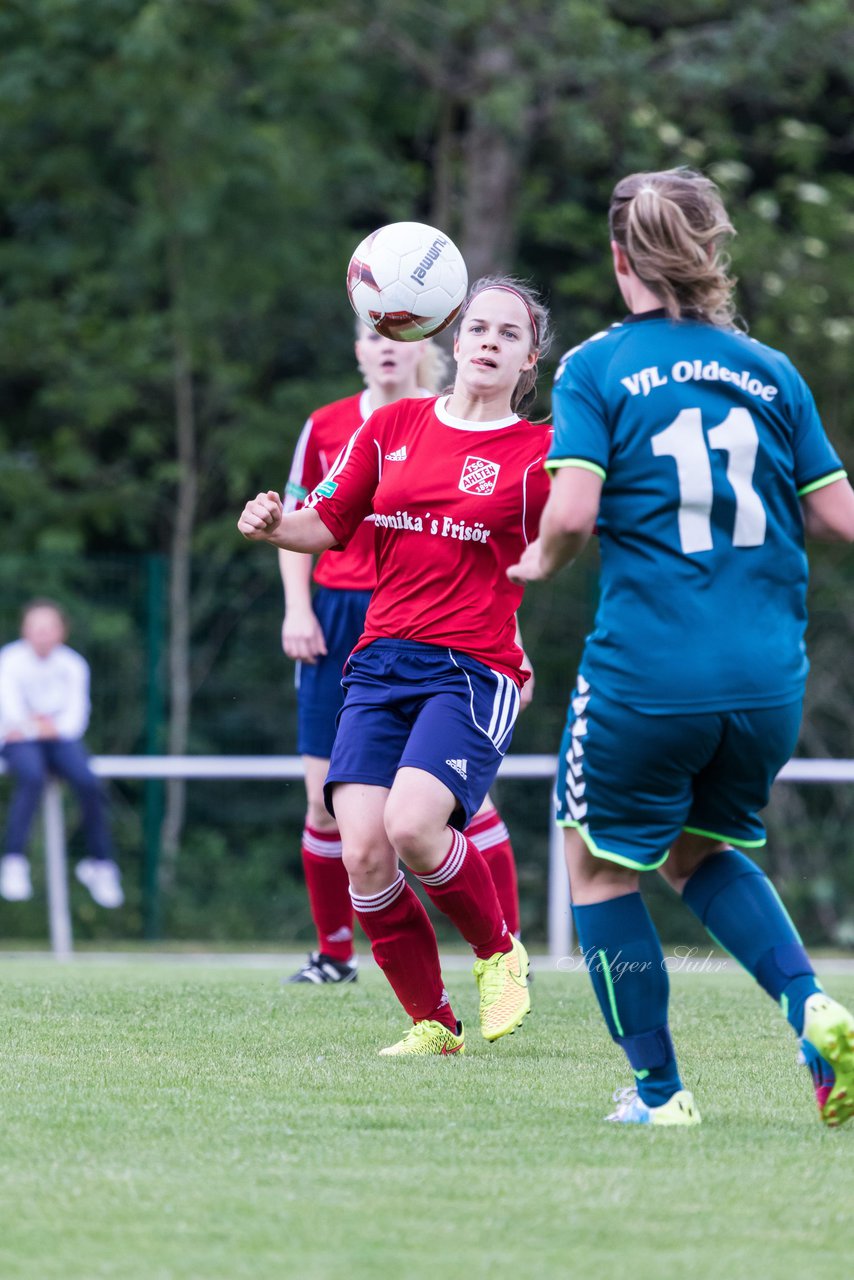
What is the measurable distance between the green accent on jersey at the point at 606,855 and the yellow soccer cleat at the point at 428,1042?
1318mm

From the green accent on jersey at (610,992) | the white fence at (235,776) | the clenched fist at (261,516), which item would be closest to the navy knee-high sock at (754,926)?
the green accent on jersey at (610,992)

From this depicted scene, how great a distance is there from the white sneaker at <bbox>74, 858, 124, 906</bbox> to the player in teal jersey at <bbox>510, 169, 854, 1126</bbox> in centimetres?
837

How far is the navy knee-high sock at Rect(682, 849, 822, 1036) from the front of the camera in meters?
3.59

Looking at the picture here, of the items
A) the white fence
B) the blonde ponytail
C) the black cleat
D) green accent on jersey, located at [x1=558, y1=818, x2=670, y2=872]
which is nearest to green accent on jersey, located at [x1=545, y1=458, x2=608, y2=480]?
the blonde ponytail

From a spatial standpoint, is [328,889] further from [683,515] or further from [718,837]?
[683,515]

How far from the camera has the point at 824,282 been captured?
14938mm

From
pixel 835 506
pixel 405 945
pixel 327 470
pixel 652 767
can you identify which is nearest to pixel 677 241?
pixel 835 506

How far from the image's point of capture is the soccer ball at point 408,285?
5203 millimetres

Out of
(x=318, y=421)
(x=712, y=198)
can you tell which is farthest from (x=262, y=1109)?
(x=318, y=421)

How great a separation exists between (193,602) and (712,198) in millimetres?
9020

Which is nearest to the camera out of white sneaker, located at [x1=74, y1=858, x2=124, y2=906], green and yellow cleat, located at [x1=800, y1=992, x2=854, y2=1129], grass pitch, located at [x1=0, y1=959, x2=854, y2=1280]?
grass pitch, located at [x1=0, y1=959, x2=854, y2=1280]

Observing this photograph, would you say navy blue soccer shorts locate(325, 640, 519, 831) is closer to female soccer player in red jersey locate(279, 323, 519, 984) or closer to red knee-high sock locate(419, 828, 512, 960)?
red knee-high sock locate(419, 828, 512, 960)

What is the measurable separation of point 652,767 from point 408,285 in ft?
7.26

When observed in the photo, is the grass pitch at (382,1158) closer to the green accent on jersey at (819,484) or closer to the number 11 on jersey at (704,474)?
the number 11 on jersey at (704,474)
